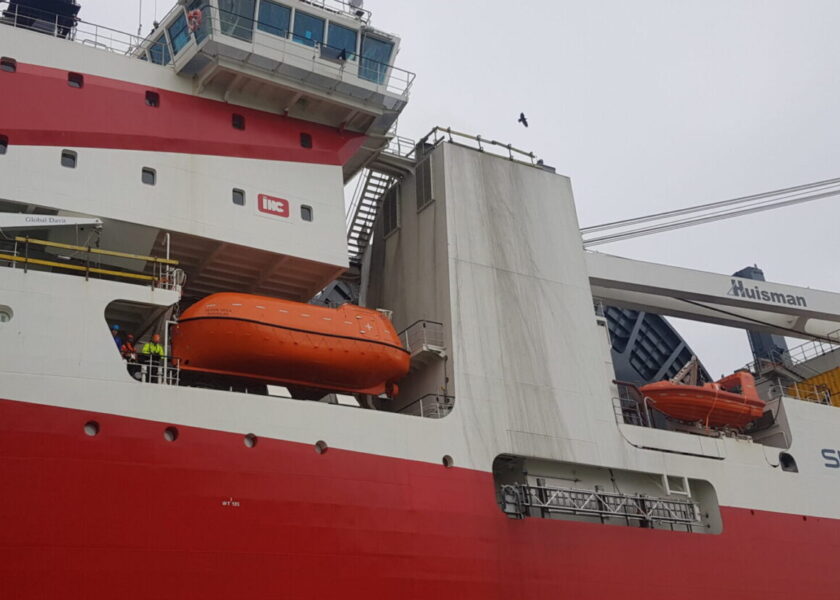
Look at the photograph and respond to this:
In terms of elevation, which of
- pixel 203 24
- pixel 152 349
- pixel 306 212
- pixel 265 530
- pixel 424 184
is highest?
pixel 203 24

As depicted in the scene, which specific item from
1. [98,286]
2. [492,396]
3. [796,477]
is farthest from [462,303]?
[796,477]

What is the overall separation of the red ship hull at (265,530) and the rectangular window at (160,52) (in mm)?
7469

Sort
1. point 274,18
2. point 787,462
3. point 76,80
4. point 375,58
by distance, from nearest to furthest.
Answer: point 76,80, point 274,18, point 375,58, point 787,462

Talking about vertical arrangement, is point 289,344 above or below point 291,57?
below

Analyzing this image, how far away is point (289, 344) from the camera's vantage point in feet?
44.2

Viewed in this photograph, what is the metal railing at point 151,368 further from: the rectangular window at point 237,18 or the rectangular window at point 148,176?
the rectangular window at point 237,18

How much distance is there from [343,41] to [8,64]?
5.77m

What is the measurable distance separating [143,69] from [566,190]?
342 inches

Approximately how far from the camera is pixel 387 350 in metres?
14.5

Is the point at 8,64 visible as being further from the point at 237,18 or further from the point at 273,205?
the point at 273,205

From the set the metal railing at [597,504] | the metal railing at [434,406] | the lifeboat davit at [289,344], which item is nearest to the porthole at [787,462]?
the metal railing at [597,504]

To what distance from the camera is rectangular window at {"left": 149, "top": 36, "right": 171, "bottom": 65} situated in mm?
15945

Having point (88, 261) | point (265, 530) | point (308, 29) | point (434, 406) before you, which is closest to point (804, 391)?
point (434, 406)

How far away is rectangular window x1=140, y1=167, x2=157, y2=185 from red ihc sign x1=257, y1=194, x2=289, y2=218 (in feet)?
5.65
